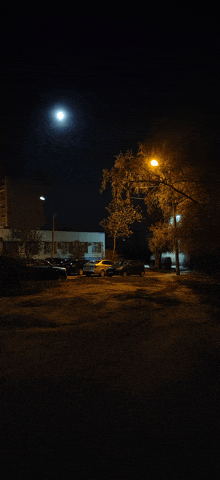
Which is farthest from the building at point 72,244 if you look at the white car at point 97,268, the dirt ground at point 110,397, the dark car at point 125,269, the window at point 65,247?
the dirt ground at point 110,397

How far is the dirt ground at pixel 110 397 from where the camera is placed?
295 cm

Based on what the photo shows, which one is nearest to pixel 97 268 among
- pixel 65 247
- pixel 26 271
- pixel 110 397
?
pixel 26 271

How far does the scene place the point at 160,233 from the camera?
945 inches

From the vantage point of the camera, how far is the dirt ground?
2947 millimetres

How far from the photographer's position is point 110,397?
4.14 m

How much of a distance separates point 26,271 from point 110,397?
17.6 metres

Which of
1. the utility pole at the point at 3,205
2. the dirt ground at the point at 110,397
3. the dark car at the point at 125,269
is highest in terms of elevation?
the utility pole at the point at 3,205

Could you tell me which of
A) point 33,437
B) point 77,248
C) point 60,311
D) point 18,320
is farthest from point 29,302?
point 77,248

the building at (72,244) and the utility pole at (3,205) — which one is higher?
the utility pole at (3,205)

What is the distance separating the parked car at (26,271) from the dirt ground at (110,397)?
1106 centimetres

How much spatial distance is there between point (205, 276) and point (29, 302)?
14.2 metres

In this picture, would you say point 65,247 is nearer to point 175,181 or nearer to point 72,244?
point 72,244

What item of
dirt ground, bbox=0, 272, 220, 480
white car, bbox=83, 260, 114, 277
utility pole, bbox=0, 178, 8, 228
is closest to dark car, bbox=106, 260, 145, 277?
white car, bbox=83, 260, 114, 277

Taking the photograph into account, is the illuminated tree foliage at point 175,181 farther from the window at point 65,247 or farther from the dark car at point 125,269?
the window at point 65,247
